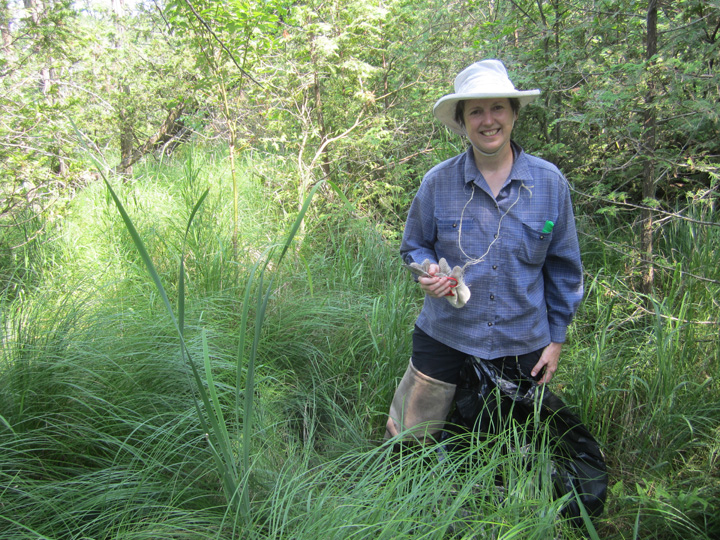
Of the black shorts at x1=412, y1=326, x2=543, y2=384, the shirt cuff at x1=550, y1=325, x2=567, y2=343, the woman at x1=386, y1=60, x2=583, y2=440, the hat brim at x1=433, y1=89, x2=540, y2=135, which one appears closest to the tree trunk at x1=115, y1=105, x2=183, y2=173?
the hat brim at x1=433, y1=89, x2=540, y2=135

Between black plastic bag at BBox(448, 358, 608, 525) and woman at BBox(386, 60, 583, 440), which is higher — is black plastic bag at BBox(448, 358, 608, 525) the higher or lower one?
the lower one

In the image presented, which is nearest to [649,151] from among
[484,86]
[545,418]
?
[484,86]

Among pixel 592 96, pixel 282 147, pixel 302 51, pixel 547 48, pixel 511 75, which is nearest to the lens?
pixel 592 96

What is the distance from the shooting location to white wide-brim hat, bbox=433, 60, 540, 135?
1777 mm

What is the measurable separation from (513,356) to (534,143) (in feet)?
8.28

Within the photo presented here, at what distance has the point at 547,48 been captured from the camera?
144 inches

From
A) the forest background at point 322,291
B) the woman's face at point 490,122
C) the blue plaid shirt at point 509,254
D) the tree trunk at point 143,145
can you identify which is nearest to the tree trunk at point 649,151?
the forest background at point 322,291

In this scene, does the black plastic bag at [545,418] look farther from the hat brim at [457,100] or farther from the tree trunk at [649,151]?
the tree trunk at [649,151]

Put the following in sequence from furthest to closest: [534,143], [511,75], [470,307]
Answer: [534,143] → [511,75] → [470,307]

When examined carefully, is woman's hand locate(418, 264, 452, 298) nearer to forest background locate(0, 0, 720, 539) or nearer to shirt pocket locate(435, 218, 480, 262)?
shirt pocket locate(435, 218, 480, 262)

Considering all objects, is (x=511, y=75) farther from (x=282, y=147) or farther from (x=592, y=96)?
(x=282, y=147)

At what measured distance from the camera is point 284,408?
241 centimetres

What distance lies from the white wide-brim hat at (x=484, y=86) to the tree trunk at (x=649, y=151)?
3.47ft

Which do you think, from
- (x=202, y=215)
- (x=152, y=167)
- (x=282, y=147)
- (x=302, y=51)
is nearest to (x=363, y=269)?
(x=202, y=215)
